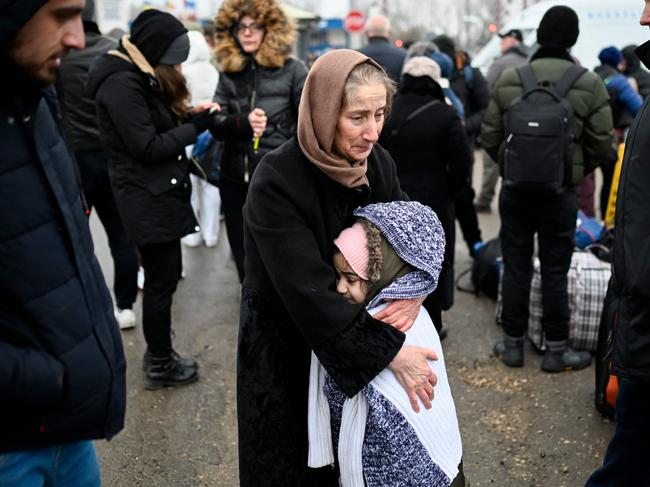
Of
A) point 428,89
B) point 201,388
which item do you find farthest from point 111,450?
point 428,89

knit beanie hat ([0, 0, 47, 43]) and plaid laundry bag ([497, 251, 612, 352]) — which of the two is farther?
plaid laundry bag ([497, 251, 612, 352])

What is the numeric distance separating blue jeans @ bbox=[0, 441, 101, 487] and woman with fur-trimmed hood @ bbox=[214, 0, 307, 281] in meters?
2.52

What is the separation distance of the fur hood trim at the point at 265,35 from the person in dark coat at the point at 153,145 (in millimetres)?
556

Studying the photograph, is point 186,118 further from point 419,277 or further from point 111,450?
point 419,277

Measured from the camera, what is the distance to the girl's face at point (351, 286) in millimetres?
1954

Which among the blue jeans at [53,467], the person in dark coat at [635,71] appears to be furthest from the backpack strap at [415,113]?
the person in dark coat at [635,71]

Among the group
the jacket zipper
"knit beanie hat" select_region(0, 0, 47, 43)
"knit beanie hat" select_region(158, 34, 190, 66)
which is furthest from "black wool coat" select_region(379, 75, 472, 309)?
"knit beanie hat" select_region(0, 0, 47, 43)

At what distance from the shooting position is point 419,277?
1.96 meters

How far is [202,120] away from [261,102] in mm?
532

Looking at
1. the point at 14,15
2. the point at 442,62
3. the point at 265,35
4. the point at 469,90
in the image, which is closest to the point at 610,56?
the point at 469,90

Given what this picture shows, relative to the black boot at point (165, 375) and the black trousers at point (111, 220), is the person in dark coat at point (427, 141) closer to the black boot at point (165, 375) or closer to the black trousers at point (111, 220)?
the black boot at point (165, 375)

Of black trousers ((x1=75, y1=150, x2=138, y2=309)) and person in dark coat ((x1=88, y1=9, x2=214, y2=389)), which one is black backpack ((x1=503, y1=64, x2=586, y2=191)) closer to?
person in dark coat ((x1=88, y1=9, x2=214, y2=389))

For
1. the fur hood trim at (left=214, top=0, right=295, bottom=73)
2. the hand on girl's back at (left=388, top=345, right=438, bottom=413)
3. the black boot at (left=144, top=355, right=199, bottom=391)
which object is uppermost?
the fur hood trim at (left=214, top=0, right=295, bottom=73)

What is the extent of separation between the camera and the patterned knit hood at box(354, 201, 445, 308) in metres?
1.93
